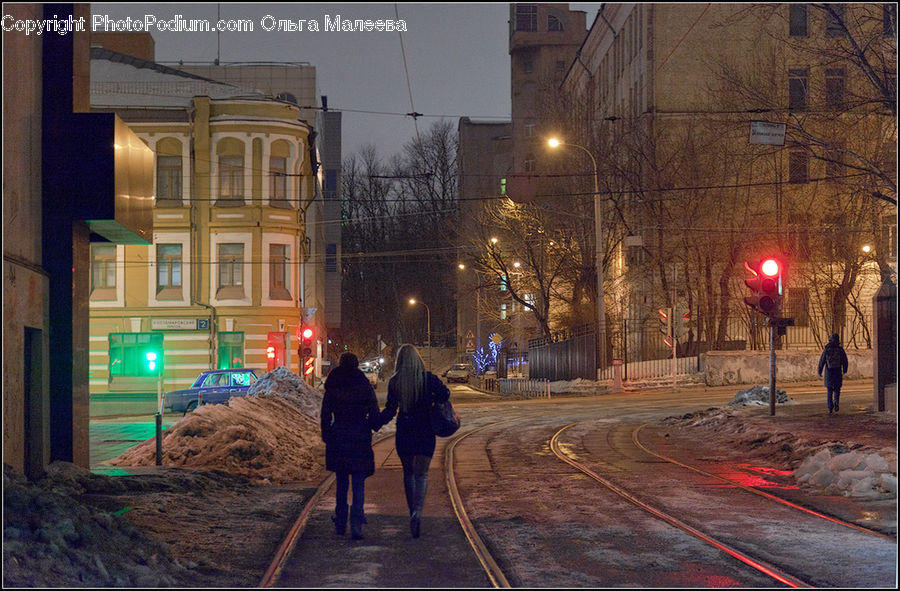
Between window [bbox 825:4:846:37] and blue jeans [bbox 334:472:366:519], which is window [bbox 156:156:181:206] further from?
blue jeans [bbox 334:472:366:519]

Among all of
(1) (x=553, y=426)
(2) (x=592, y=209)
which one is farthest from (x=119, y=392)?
(1) (x=553, y=426)

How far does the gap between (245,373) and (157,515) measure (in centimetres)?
2485

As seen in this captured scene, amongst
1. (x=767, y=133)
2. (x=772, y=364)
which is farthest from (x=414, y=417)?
(x=772, y=364)

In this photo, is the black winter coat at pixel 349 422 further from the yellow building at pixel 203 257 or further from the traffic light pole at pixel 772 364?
the yellow building at pixel 203 257

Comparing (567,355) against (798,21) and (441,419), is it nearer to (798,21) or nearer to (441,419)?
(798,21)

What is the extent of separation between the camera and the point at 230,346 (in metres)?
44.9

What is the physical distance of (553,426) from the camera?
81.1ft

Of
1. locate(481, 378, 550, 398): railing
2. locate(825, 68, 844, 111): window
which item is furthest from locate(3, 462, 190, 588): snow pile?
locate(481, 378, 550, 398): railing

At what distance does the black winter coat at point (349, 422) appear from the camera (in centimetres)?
942

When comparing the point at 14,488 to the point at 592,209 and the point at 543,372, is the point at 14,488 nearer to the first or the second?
the point at 592,209

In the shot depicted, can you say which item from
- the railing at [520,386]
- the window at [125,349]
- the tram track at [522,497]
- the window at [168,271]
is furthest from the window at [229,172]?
the tram track at [522,497]

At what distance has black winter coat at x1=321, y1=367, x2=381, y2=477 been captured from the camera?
9.42 m

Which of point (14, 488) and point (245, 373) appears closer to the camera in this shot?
point (14, 488)

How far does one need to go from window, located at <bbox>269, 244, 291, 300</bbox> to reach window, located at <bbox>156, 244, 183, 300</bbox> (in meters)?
3.86
